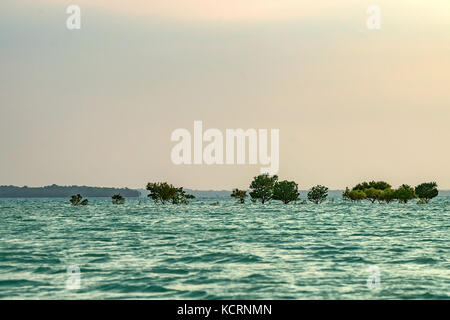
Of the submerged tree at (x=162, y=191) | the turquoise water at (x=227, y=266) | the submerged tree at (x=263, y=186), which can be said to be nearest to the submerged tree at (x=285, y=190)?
the submerged tree at (x=263, y=186)

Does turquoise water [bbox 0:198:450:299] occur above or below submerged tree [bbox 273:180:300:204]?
below

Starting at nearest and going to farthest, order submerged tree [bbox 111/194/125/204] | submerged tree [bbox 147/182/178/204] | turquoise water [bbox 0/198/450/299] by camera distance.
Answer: turquoise water [bbox 0/198/450/299] < submerged tree [bbox 147/182/178/204] < submerged tree [bbox 111/194/125/204]

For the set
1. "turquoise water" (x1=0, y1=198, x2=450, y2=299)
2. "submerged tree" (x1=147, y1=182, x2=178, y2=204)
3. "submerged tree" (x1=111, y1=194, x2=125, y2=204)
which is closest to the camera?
"turquoise water" (x1=0, y1=198, x2=450, y2=299)

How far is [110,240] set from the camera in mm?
52500

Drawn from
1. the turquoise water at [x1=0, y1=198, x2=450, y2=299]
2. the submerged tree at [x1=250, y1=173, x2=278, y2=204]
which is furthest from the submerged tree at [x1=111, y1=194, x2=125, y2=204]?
the turquoise water at [x1=0, y1=198, x2=450, y2=299]

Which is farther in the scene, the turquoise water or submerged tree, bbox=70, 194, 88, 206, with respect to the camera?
submerged tree, bbox=70, 194, 88, 206

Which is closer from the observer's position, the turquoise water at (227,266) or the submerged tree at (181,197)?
the turquoise water at (227,266)

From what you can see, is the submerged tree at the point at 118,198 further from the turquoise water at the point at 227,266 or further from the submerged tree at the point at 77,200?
the turquoise water at the point at 227,266

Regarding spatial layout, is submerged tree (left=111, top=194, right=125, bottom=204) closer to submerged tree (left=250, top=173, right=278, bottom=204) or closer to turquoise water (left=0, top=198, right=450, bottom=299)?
submerged tree (left=250, top=173, right=278, bottom=204)

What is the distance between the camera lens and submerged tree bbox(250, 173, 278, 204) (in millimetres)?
174500

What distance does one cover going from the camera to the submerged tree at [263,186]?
174m

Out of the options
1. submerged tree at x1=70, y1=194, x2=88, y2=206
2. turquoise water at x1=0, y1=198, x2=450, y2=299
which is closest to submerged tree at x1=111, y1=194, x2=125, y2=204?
submerged tree at x1=70, y1=194, x2=88, y2=206
